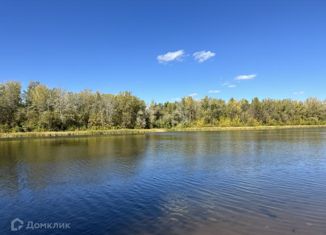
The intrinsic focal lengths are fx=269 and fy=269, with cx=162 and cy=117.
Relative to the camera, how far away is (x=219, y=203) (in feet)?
43.8

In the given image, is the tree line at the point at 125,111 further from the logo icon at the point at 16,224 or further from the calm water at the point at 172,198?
the logo icon at the point at 16,224

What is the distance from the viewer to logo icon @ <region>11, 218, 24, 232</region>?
35.5 feet

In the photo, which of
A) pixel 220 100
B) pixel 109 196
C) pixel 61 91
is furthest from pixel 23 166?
pixel 220 100

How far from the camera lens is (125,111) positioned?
104000 millimetres

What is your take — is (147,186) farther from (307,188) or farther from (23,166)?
(23,166)

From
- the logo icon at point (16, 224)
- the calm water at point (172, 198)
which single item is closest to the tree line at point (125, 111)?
the calm water at point (172, 198)

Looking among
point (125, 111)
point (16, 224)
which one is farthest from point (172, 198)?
point (125, 111)

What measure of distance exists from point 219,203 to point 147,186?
217 inches

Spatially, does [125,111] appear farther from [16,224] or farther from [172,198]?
Answer: [16,224]

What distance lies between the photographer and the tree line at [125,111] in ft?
267

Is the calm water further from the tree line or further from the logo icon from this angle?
the tree line

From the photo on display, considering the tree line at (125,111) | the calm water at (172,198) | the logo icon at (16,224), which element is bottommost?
the logo icon at (16,224)

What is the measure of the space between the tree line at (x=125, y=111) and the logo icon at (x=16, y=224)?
74166 millimetres

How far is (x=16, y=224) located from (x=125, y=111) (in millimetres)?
93359
